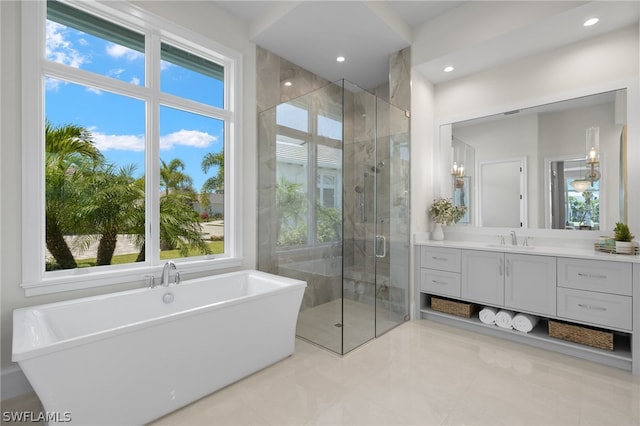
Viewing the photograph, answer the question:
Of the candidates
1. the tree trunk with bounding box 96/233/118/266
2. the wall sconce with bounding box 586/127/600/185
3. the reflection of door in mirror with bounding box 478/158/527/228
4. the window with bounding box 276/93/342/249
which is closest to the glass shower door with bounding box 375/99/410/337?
the window with bounding box 276/93/342/249

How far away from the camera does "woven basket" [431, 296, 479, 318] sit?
3174mm

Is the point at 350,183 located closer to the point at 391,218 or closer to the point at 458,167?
the point at 391,218

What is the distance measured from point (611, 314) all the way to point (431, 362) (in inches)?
56.6

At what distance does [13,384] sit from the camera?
1998mm

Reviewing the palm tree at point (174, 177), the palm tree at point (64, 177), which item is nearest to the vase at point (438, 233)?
the palm tree at point (174, 177)

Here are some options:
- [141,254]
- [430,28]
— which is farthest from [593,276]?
[141,254]

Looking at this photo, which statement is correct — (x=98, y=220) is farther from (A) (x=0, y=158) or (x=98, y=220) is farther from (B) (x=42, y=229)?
(A) (x=0, y=158)

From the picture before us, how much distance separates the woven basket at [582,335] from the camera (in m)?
2.43

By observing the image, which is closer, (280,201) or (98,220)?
(98,220)

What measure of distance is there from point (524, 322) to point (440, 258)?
0.93 metres

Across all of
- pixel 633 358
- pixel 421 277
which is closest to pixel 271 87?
pixel 421 277

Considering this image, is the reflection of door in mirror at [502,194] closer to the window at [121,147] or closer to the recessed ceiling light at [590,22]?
the recessed ceiling light at [590,22]

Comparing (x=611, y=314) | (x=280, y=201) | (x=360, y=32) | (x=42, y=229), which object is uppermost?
A: (x=360, y=32)

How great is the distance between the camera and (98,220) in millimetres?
2488
